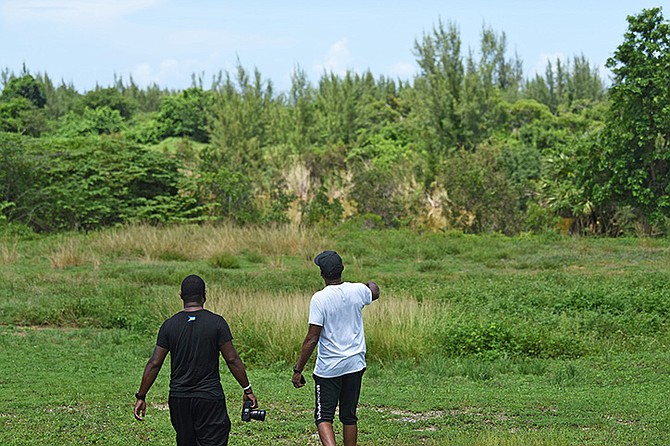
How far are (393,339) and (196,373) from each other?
263 inches

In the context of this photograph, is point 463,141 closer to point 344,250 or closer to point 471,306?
point 344,250

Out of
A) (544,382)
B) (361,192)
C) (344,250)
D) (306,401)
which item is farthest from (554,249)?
(306,401)

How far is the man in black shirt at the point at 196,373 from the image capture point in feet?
18.1

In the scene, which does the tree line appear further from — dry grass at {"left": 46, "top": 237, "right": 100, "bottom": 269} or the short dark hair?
the short dark hair

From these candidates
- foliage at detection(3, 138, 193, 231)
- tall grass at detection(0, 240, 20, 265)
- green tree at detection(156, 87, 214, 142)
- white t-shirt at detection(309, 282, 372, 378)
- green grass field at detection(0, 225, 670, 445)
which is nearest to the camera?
white t-shirt at detection(309, 282, 372, 378)

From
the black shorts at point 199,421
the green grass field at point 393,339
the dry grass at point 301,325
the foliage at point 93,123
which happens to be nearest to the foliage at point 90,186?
the green grass field at point 393,339

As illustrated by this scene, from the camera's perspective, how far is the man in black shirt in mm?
5523

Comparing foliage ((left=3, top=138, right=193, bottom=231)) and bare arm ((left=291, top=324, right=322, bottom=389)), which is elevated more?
foliage ((left=3, top=138, right=193, bottom=231))

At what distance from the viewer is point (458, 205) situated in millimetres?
29625

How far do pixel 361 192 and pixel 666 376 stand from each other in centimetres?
2120

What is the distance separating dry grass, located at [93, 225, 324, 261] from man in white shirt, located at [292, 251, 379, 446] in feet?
55.2

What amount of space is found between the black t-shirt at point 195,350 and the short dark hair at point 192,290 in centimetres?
9

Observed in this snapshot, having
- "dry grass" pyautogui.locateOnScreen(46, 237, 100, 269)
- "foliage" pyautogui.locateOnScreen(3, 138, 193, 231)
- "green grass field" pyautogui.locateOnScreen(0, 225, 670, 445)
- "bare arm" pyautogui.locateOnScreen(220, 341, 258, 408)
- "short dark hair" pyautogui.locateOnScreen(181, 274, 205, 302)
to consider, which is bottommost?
"green grass field" pyautogui.locateOnScreen(0, 225, 670, 445)

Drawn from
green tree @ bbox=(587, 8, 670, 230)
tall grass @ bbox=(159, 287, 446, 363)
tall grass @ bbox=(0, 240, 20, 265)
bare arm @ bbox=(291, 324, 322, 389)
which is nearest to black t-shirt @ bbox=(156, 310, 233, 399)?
bare arm @ bbox=(291, 324, 322, 389)
